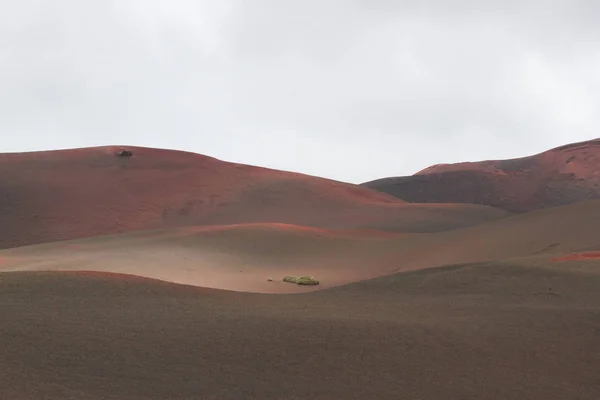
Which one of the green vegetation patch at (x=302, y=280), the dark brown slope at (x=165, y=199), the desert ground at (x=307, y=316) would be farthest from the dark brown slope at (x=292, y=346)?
the dark brown slope at (x=165, y=199)

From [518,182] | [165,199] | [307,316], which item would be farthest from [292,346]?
[518,182]

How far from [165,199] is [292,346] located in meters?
35.9

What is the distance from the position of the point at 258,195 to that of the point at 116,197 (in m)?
9.03

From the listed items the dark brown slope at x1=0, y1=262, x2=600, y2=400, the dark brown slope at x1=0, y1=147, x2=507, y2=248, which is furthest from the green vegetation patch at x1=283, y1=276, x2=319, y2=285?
the dark brown slope at x1=0, y1=147, x2=507, y2=248

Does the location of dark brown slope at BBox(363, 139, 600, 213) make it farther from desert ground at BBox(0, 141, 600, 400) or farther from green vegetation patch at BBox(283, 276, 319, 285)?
green vegetation patch at BBox(283, 276, 319, 285)

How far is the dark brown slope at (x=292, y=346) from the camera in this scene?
6012 millimetres

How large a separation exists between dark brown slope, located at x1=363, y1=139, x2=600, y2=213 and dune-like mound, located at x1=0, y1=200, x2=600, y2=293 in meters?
33.9

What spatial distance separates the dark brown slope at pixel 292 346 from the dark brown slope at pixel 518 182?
48504mm

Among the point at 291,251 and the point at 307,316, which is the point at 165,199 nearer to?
the point at 291,251

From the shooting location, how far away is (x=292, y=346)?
7.09 m

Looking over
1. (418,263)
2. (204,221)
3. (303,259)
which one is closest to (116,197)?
(204,221)

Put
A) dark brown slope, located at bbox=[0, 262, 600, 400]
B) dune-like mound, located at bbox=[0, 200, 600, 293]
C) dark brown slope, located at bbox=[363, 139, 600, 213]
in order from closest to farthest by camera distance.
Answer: dark brown slope, located at bbox=[0, 262, 600, 400] → dune-like mound, located at bbox=[0, 200, 600, 293] → dark brown slope, located at bbox=[363, 139, 600, 213]

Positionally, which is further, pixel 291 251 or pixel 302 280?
pixel 291 251

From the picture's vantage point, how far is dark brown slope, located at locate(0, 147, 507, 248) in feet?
121
